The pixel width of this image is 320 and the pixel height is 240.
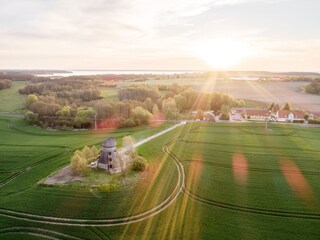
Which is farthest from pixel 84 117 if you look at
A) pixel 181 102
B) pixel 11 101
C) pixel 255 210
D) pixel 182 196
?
pixel 255 210

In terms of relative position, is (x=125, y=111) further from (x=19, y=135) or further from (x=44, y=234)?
(x=44, y=234)

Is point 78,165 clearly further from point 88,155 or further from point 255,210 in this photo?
point 255,210

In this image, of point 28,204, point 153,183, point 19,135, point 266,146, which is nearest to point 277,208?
point 153,183

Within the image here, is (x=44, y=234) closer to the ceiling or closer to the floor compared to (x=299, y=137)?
closer to the floor

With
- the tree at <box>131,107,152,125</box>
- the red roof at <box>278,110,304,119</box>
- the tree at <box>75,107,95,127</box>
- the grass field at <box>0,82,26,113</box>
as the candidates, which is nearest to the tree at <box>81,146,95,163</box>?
the tree at <box>131,107,152,125</box>

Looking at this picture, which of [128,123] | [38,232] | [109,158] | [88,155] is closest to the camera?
[38,232]

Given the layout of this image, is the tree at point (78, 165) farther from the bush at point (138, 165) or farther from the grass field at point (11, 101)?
the grass field at point (11, 101)
